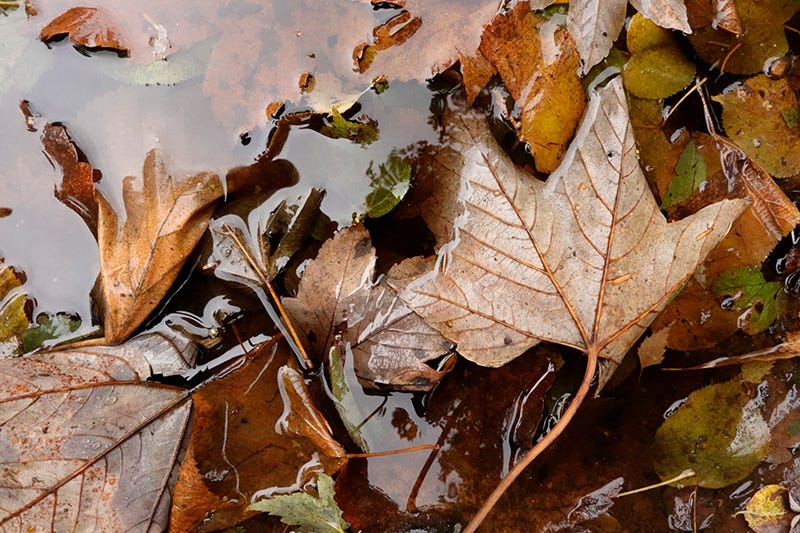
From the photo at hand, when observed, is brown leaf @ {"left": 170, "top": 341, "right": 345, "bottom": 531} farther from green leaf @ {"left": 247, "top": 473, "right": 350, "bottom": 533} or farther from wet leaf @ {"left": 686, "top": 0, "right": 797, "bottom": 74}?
wet leaf @ {"left": 686, "top": 0, "right": 797, "bottom": 74}

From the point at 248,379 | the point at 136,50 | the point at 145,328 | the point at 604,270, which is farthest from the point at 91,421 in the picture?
the point at 604,270

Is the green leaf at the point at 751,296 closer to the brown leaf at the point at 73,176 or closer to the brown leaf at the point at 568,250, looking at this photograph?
the brown leaf at the point at 568,250

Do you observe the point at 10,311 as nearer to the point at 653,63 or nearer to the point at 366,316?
the point at 366,316

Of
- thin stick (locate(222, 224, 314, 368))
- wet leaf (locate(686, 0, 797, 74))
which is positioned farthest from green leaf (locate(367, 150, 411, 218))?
wet leaf (locate(686, 0, 797, 74))

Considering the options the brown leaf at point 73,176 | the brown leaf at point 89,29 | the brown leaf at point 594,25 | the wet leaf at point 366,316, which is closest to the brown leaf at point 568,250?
the wet leaf at point 366,316

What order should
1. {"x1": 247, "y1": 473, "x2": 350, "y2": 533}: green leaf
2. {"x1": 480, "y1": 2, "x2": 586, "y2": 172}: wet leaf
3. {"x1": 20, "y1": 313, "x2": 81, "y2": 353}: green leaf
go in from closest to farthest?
{"x1": 247, "y1": 473, "x2": 350, "y2": 533}: green leaf → {"x1": 480, "y1": 2, "x2": 586, "y2": 172}: wet leaf → {"x1": 20, "y1": 313, "x2": 81, "y2": 353}: green leaf

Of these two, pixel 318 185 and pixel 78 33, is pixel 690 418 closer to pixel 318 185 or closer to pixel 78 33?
pixel 318 185

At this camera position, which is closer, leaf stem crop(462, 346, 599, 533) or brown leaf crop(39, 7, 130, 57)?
leaf stem crop(462, 346, 599, 533)

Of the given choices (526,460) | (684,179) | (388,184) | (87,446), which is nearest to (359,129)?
(388,184)
